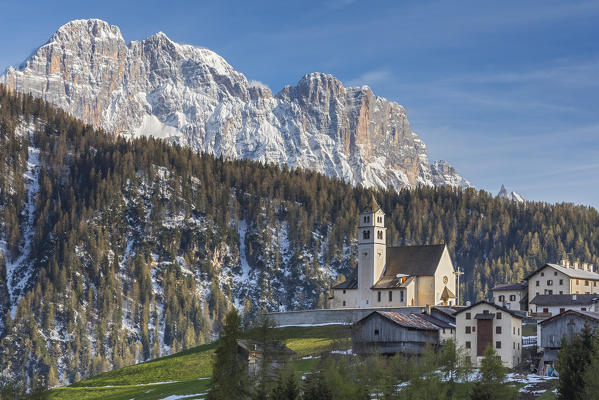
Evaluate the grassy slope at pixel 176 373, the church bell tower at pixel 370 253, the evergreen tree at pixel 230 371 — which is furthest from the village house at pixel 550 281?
the evergreen tree at pixel 230 371

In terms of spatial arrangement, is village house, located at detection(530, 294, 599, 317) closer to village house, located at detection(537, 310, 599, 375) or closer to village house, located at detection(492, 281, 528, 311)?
village house, located at detection(492, 281, 528, 311)

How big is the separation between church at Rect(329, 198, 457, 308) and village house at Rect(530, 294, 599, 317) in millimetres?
22221

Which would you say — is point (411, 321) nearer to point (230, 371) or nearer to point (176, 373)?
point (176, 373)

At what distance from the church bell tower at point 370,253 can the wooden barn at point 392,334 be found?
40.8 metres

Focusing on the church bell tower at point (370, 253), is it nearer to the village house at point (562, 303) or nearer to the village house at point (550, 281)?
the village house at point (550, 281)

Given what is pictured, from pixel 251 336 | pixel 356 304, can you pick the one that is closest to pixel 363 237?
pixel 356 304

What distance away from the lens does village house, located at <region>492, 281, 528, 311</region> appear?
6083 inches

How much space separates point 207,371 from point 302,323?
25.0 metres

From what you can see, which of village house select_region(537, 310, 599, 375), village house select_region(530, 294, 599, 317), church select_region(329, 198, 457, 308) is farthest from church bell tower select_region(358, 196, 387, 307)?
village house select_region(537, 310, 599, 375)

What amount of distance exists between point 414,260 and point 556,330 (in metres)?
53.1

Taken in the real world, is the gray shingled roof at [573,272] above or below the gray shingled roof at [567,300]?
above

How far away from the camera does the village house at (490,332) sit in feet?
358

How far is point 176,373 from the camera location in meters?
126

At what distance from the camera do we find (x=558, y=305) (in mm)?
132125
